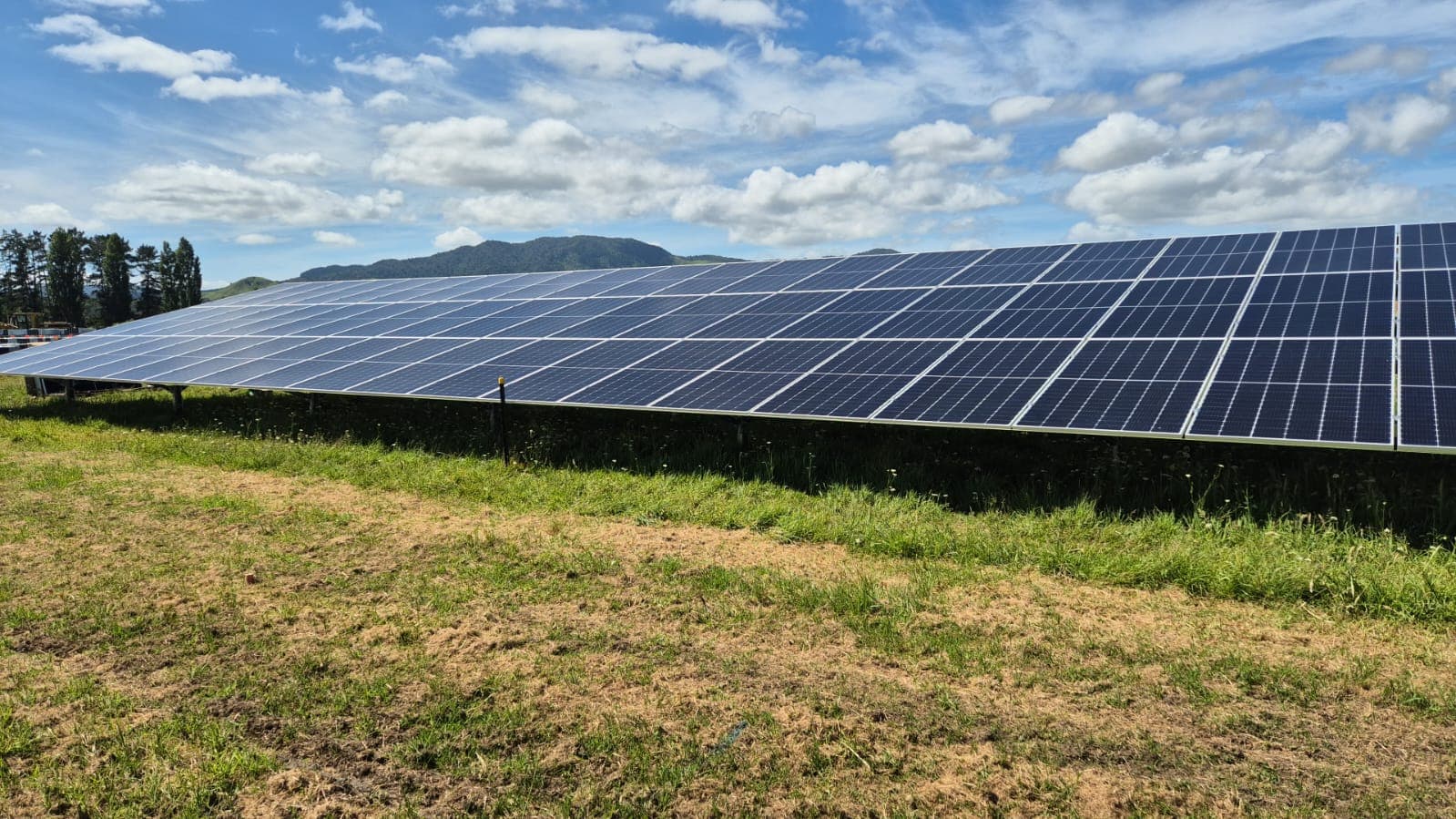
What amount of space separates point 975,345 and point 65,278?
426 ft

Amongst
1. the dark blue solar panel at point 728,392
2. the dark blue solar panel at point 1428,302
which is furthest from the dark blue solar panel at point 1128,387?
the dark blue solar panel at point 728,392

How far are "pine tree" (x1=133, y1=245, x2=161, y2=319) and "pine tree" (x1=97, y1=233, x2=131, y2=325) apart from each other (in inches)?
167

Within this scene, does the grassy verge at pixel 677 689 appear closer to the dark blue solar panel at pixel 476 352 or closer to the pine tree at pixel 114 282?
the dark blue solar panel at pixel 476 352

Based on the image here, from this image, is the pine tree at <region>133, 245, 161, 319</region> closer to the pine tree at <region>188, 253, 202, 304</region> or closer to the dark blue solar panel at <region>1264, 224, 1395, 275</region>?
the pine tree at <region>188, 253, 202, 304</region>

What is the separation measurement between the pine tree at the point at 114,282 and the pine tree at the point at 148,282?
4.25 metres

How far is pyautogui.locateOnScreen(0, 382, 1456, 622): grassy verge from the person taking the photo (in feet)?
28.1

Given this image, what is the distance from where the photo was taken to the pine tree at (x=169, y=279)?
115 metres

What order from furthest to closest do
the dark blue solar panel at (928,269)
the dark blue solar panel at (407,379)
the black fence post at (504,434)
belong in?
the dark blue solar panel at (928,269)
the dark blue solar panel at (407,379)
the black fence post at (504,434)

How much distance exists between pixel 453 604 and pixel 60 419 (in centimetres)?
2120

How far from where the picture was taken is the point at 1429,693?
21.1ft

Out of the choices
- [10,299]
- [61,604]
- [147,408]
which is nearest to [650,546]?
[61,604]

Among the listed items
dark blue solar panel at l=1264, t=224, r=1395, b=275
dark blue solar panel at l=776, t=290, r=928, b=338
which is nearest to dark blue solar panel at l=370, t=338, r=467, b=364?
dark blue solar panel at l=776, t=290, r=928, b=338

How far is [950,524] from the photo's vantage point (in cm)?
1089

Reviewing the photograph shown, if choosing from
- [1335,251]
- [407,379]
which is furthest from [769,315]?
[1335,251]
